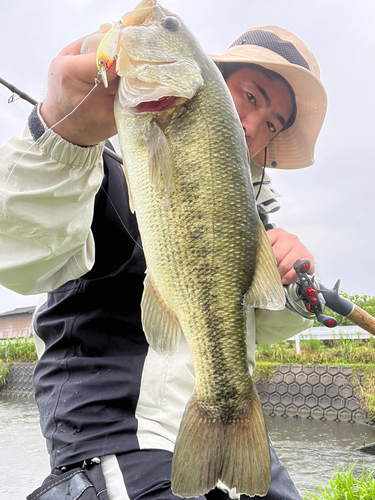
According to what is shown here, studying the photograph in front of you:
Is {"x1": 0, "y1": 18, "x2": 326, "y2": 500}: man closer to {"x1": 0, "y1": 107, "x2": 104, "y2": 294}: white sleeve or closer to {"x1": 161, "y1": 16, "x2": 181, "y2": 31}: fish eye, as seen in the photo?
{"x1": 0, "y1": 107, "x2": 104, "y2": 294}: white sleeve

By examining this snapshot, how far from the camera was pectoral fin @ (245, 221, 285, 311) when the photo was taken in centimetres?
150

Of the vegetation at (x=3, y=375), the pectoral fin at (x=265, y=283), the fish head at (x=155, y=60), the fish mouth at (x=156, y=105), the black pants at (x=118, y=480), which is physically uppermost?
the fish head at (x=155, y=60)

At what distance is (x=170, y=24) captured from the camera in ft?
4.92

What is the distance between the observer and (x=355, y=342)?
11.2 m

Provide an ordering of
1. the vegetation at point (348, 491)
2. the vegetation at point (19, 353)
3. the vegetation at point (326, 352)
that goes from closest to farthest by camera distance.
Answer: the vegetation at point (348, 491)
the vegetation at point (326, 352)
the vegetation at point (19, 353)

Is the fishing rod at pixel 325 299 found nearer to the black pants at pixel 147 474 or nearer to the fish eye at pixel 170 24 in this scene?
the black pants at pixel 147 474

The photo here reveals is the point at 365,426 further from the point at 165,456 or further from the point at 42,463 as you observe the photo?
the point at 165,456

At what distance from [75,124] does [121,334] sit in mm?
892

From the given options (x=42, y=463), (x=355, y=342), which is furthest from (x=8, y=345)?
(x=355, y=342)

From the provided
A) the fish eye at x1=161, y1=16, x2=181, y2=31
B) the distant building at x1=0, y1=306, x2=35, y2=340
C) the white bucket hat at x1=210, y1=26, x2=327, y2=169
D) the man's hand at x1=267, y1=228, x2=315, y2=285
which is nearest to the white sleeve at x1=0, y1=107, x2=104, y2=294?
the fish eye at x1=161, y1=16, x2=181, y2=31

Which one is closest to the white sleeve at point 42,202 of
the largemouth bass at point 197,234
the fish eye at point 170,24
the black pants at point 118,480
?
the largemouth bass at point 197,234

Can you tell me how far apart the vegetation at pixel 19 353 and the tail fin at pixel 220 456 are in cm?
1768

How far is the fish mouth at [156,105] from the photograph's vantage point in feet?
4.49

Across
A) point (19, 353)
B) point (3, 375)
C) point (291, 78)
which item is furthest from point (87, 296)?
point (19, 353)
